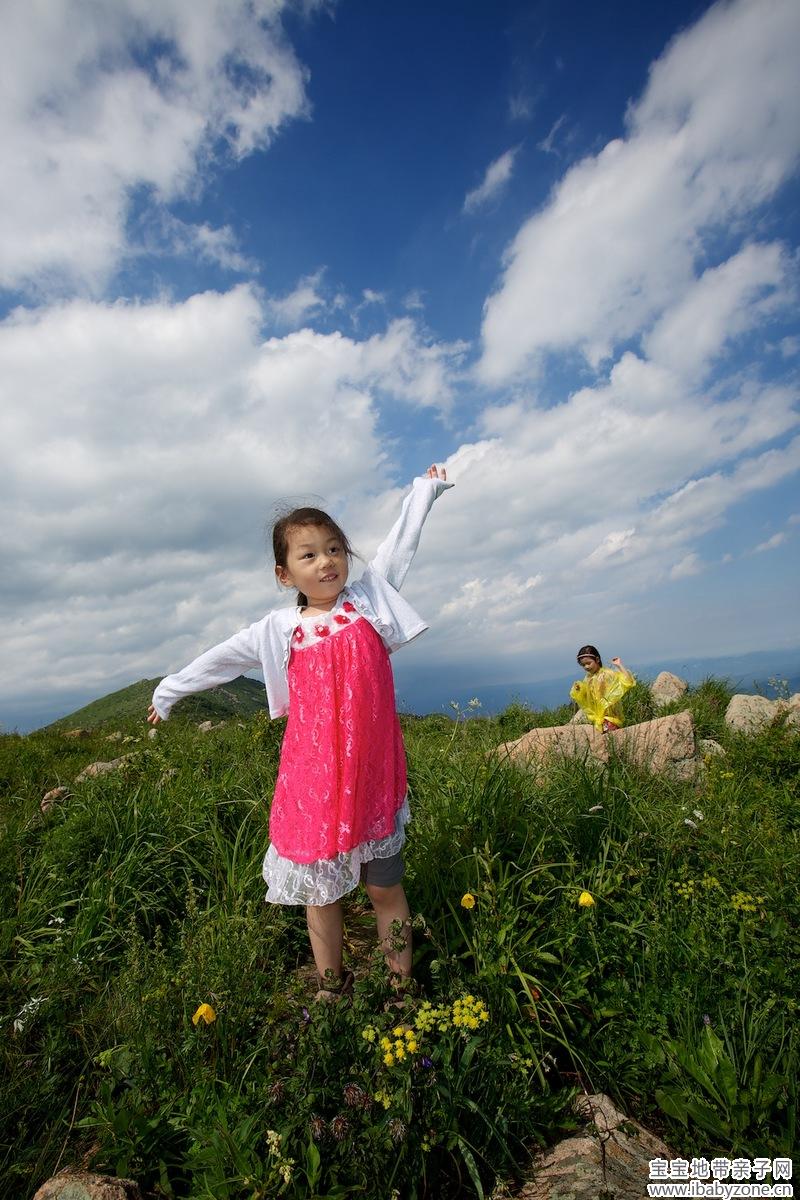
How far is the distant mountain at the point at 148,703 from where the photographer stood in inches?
569

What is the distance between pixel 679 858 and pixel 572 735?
2875 millimetres

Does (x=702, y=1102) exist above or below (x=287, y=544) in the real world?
below

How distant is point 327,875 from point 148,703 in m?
15.2

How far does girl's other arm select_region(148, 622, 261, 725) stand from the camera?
343cm

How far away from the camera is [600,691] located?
9188 millimetres

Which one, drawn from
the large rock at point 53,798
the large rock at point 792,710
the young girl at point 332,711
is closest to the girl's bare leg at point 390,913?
the young girl at point 332,711

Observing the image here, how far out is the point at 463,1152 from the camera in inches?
80.4

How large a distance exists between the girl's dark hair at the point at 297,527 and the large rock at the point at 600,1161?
101 inches

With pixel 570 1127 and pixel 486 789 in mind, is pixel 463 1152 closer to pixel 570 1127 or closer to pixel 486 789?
pixel 570 1127

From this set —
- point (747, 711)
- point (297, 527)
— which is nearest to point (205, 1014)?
point (297, 527)

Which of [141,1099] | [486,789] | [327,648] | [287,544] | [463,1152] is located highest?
[287,544]

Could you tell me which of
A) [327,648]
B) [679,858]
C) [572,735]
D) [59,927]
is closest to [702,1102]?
[679,858]

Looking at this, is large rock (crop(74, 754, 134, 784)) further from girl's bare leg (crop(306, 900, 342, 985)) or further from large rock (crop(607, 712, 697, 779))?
large rock (crop(607, 712, 697, 779))

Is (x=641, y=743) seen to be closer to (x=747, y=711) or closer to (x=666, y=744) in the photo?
(x=666, y=744)
